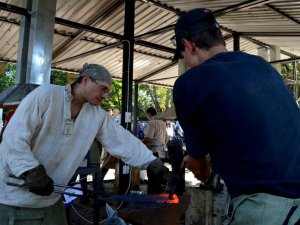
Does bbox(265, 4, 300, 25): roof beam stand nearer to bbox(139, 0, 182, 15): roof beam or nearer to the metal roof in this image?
the metal roof

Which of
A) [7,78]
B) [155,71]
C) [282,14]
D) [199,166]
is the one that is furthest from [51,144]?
[7,78]

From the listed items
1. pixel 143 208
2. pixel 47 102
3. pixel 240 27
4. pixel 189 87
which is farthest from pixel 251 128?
pixel 240 27

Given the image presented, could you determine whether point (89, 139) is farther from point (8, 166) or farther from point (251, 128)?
point (251, 128)

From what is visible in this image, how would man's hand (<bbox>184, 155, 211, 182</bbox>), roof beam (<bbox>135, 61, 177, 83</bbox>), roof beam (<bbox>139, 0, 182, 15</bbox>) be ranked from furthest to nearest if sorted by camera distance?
roof beam (<bbox>135, 61, 177, 83</bbox>), roof beam (<bbox>139, 0, 182, 15</bbox>), man's hand (<bbox>184, 155, 211, 182</bbox>)

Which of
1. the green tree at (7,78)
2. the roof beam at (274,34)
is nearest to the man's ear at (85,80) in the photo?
the roof beam at (274,34)

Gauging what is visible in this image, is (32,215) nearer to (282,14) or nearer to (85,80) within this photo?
(85,80)

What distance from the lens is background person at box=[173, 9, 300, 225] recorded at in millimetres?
1424

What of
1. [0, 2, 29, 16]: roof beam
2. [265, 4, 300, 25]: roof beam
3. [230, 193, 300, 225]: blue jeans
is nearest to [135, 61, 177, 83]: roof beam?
[265, 4, 300, 25]: roof beam

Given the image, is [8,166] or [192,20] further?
[8,166]

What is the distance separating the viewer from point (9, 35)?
9031 mm

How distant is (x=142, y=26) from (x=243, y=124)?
8348 mm

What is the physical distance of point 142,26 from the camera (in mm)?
9406

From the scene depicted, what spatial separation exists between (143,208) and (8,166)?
3.34 ft

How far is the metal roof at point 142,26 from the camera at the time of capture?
739 cm
